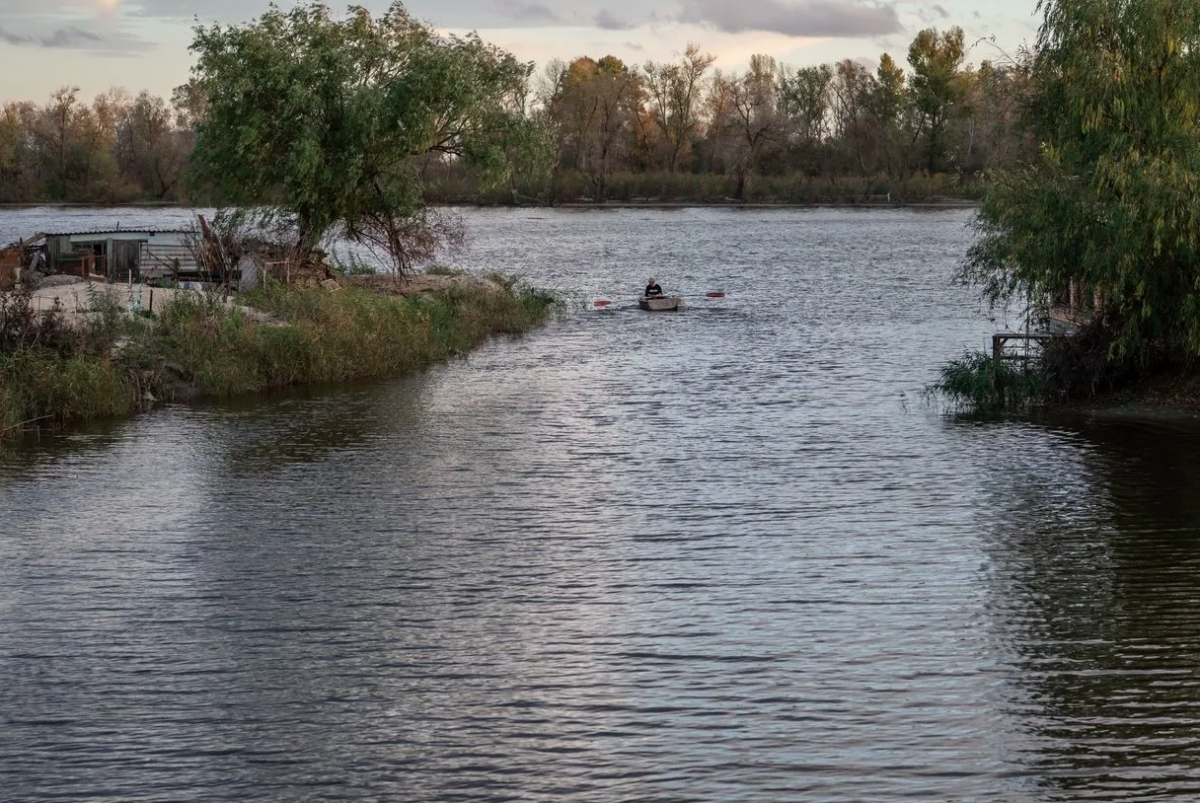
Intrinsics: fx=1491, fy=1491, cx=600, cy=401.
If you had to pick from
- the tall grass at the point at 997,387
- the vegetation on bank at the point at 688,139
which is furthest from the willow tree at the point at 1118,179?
the vegetation on bank at the point at 688,139

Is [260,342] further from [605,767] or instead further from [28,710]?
[605,767]

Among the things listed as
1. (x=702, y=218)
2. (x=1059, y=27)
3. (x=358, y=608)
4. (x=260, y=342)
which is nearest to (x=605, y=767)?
(x=358, y=608)

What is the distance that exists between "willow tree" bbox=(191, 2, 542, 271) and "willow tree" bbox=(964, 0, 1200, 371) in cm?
1962

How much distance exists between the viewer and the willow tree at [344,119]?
42125mm

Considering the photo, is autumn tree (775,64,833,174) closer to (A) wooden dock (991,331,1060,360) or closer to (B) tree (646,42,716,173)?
(B) tree (646,42,716,173)

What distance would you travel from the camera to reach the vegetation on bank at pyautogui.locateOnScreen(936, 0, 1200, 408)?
26531 mm

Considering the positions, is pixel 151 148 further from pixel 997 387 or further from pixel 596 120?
pixel 997 387

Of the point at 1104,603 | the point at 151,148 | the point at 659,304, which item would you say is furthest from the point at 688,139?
the point at 1104,603

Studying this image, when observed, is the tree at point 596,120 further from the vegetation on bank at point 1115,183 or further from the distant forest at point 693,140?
the vegetation on bank at point 1115,183

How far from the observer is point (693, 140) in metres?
163

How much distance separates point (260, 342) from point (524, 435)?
8311 millimetres

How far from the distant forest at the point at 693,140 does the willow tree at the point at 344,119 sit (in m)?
96.1

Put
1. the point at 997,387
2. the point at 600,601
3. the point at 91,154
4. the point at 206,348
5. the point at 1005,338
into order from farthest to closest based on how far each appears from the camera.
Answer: the point at 91,154 < the point at 206,348 < the point at 997,387 < the point at 1005,338 < the point at 600,601

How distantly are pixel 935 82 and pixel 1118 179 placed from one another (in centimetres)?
12752
